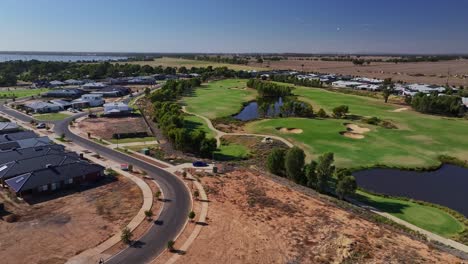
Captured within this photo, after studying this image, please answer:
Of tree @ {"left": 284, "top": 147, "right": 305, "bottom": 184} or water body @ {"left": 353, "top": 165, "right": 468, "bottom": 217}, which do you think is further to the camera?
tree @ {"left": 284, "top": 147, "right": 305, "bottom": 184}

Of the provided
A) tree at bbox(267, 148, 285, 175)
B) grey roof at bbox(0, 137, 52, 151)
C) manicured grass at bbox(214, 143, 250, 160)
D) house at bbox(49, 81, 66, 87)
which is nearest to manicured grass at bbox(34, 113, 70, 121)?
grey roof at bbox(0, 137, 52, 151)

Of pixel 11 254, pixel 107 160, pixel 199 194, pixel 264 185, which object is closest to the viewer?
pixel 11 254

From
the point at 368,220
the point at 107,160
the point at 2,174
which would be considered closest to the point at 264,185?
the point at 368,220

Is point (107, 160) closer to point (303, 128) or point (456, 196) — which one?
point (303, 128)

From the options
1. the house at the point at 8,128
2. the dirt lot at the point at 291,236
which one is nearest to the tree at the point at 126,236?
the dirt lot at the point at 291,236

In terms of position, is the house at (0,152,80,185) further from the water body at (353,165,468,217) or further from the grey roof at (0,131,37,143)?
the water body at (353,165,468,217)
